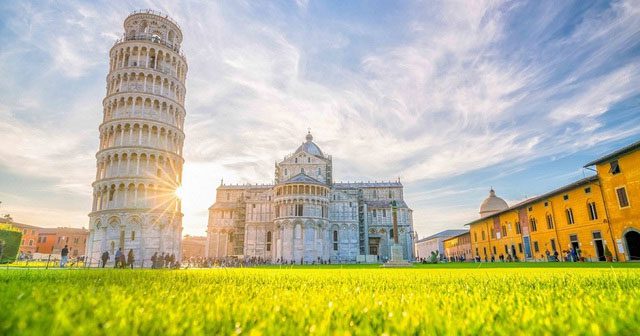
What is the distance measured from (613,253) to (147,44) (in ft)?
155

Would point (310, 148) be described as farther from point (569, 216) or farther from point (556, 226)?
point (569, 216)

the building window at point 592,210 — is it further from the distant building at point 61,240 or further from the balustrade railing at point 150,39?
the distant building at point 61,240

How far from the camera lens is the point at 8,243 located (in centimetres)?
2895

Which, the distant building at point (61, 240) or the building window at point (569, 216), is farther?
the distant building at point (61, 240)

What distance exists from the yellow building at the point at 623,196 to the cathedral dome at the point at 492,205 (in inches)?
1590

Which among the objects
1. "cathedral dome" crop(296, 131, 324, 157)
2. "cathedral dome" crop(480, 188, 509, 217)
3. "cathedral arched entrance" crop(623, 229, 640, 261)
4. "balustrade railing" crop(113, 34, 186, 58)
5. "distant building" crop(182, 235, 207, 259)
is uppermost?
"balustrade railing" crop(113, 34, 186, 58)

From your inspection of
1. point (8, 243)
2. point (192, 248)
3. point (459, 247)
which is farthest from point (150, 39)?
point (192, 248)

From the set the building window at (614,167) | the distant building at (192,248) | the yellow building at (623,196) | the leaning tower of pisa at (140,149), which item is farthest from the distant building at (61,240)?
the building window at (614,167)

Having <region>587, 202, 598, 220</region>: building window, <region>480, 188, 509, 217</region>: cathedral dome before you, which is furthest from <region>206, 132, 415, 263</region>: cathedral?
<region>587, 202, 598, 220</region>: building window

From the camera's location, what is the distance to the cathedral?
50.2 meters

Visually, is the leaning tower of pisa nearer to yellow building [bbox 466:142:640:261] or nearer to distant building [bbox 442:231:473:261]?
yellow building [bbox 466:142:640:261]

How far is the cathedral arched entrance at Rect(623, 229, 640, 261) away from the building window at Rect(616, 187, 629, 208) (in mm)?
1896

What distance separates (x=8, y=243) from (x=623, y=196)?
48675mm

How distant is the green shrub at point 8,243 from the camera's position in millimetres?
27298
